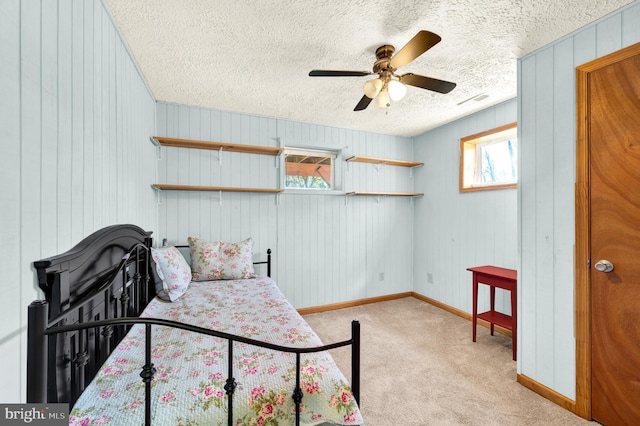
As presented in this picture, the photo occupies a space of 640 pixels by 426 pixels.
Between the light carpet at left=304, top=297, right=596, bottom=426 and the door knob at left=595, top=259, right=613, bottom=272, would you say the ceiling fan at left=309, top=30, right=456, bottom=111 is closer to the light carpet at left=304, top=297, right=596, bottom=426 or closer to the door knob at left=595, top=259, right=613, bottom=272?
the door knob at left=595, top=259, right=613, bottom=272

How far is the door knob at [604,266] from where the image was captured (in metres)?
1.61

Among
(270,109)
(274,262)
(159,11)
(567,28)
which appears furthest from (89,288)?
(567,28)

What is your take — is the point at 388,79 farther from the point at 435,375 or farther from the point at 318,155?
the point at 435,375

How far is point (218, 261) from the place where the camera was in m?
2.75

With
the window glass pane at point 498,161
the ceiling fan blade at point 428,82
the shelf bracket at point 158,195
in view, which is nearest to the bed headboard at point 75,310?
the shelf bracket at point 158,195

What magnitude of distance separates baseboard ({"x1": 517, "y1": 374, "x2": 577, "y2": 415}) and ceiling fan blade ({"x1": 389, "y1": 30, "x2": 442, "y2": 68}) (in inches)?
96.3

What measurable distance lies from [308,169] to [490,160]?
229cm

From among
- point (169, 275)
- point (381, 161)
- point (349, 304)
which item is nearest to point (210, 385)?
point (169, 275)

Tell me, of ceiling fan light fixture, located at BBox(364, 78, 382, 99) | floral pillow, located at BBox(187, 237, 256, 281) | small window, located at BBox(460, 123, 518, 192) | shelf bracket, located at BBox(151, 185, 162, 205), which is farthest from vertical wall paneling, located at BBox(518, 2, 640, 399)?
shelf bracket, located at BBox(151, 185, 162, 205)

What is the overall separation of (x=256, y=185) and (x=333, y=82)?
1.52m

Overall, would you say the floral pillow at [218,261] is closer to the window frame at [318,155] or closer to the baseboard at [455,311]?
the window frame at [318,155]

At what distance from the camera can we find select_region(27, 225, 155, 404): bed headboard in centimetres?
86

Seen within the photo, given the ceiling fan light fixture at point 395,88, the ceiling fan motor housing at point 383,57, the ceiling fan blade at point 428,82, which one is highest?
the ceiling fan motor housing at point 383,57

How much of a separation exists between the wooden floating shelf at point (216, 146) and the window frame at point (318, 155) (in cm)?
25
